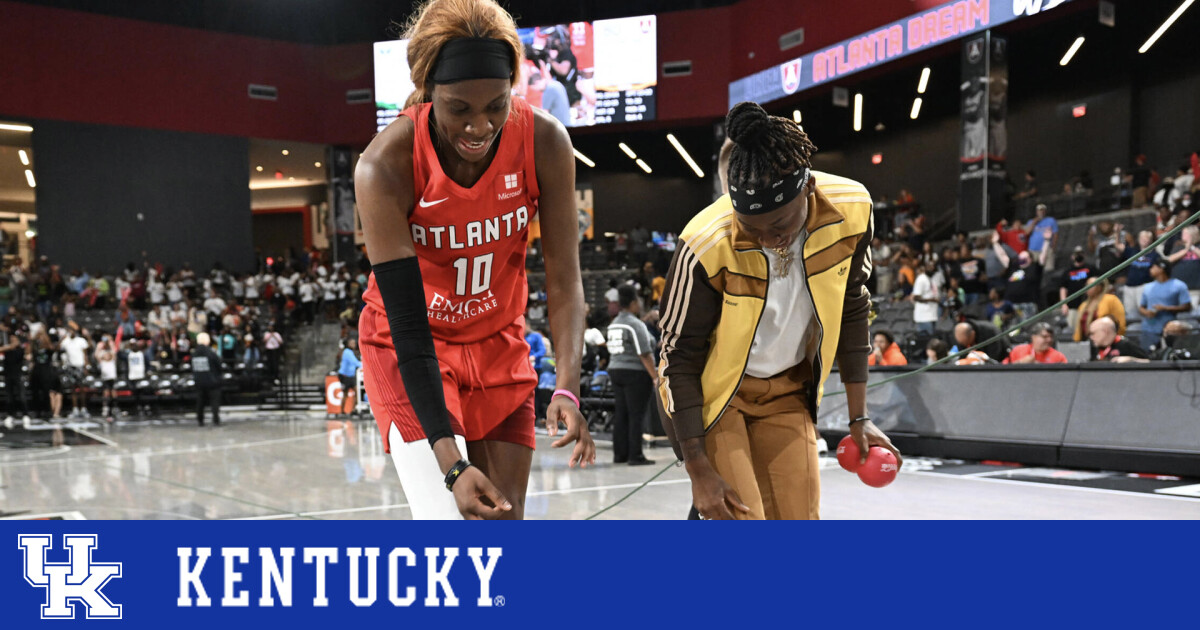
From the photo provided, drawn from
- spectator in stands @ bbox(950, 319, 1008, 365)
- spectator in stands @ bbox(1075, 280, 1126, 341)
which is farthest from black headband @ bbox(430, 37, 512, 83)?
spectator in stands @ bbox(1075, 280, 1126, 341)

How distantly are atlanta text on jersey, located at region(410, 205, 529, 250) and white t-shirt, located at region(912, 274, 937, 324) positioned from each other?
12.6 meters

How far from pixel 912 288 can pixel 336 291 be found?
15152mm

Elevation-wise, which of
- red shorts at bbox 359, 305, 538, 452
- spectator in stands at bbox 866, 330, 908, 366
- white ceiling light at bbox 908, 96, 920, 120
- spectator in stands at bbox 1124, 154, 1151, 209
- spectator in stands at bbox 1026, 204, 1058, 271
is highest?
white ceiling light at bbox 908, 96, 920, 120

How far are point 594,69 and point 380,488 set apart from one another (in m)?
19.5

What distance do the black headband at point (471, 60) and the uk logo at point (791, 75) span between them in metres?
21.3

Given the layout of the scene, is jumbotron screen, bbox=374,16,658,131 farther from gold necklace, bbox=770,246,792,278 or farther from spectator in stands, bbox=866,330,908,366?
gold necklace, bbox=770,246,792,278

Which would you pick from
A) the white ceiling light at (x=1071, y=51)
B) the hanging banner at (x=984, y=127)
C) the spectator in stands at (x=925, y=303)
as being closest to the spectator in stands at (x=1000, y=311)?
the spectator in stands at (x=925, y=303)

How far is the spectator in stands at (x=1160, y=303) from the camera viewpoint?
394 inches

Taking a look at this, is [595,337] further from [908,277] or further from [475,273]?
[475,273]

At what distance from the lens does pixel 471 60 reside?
2.12 m

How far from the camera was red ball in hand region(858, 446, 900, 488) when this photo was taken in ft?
10.1

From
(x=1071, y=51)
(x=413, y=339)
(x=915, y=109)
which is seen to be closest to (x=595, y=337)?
(x=413, y=339)
